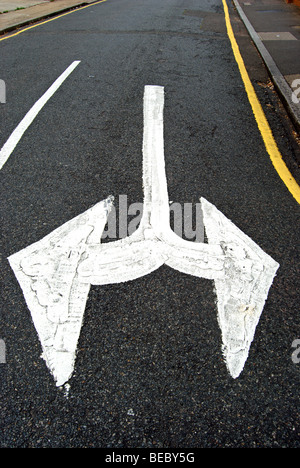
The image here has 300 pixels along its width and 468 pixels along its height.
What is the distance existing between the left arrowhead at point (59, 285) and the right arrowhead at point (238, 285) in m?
1.10

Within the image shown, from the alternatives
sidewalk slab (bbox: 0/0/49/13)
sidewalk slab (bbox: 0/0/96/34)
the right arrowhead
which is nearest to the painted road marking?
the right arrowhead

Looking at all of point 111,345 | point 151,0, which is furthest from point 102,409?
point 151,0

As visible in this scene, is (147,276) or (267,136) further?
(267,136)

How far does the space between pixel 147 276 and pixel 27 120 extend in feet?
13.1

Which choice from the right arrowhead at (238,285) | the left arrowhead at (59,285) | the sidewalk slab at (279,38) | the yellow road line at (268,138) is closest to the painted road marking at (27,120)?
the left arrowhead at (59,285)

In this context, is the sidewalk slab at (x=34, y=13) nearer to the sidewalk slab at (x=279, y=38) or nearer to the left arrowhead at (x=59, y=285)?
the sidewalk slab at (x=279, y=38)

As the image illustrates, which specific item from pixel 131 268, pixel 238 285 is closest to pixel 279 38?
pixel 238 285

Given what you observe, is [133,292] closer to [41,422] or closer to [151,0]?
[41,422]

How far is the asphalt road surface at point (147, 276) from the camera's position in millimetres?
2250

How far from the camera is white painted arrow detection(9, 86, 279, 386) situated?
2.70 meters

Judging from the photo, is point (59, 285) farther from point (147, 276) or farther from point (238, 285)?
point (238, 285)

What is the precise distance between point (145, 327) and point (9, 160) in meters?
3.24

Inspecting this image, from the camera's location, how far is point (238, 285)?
10.2 ft

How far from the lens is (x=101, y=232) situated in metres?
3.66
